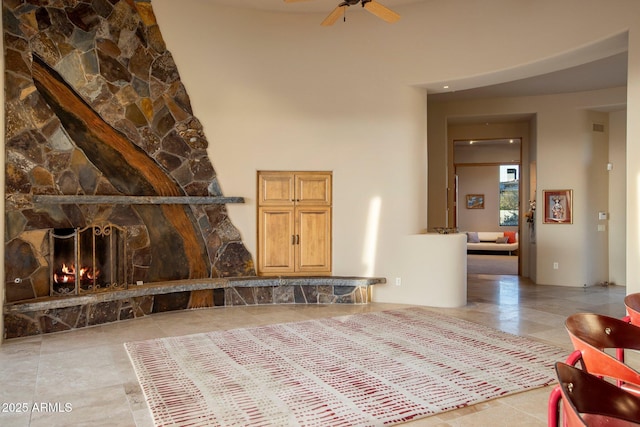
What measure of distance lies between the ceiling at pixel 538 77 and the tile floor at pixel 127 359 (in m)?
3.14

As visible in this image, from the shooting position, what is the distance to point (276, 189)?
21.6ft

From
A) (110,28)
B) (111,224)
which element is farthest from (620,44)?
(111,224)

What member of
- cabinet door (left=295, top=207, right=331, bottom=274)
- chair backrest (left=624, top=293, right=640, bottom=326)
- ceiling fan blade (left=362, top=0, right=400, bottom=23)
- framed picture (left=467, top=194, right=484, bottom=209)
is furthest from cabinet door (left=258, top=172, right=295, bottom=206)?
framed picture (left=467, top=194, right=484, bottom=209)

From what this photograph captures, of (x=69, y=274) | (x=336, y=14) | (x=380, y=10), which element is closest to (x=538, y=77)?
(x=380, y=10)

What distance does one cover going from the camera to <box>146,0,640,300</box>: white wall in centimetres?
622

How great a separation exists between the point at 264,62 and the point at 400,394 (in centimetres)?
480

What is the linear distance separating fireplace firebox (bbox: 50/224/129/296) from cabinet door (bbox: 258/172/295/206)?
1.90 m

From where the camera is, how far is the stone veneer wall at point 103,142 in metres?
4.91

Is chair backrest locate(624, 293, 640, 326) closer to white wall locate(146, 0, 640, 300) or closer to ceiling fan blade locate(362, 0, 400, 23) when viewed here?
ceiling fan blade locate(362, 0, 400, 23)

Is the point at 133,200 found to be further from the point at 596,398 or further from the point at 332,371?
the point at 596,398

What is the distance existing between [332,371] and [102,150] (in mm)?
3804

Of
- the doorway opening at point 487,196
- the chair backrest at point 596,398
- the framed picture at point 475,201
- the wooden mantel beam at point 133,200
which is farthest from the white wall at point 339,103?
the framed picture at point 475,201

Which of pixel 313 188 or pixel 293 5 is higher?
pixel 293 5

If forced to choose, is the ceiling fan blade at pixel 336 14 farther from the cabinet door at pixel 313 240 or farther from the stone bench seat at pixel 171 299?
the stone bench seat at pixel 171 299
